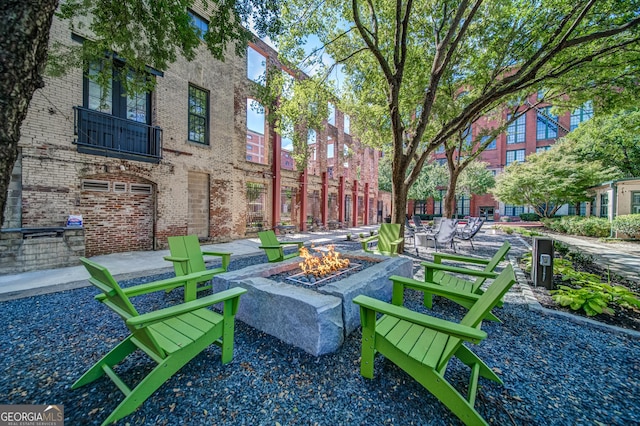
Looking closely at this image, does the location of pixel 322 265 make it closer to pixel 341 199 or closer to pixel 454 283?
pixel 454 283

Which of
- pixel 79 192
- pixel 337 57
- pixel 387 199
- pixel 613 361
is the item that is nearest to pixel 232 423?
pixel 613 361

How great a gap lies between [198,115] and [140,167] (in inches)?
121

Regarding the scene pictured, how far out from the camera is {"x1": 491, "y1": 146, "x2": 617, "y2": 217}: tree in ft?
47.2

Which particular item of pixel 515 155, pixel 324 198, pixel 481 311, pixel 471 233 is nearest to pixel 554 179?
pixel 471 233

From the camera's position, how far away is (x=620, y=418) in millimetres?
1722

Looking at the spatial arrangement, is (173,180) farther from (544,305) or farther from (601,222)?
(601,222)

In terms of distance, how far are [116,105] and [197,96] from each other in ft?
9.27

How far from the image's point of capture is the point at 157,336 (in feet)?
6.40

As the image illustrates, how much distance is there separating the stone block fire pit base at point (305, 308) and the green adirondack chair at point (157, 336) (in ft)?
1.69

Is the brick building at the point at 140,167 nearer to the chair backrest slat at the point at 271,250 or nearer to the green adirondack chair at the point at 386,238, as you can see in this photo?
the chair backrest slat at the point at 271,250

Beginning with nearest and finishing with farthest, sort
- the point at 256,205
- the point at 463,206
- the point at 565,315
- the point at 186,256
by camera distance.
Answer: the point at 565,315, the point at 186,256, the point at 256,205, the point at 463,206

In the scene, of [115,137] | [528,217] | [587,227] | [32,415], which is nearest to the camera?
[32,415]

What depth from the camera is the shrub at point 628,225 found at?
10.4 metres

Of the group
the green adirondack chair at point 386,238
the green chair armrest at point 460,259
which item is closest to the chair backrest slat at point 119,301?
the green chair armrest at point 460,259
